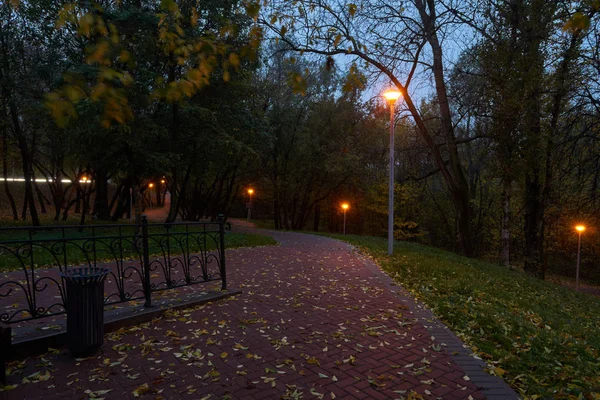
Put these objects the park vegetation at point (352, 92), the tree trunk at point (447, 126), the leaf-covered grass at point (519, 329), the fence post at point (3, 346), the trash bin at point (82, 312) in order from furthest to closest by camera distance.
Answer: the tree trunk at point (447, 126) < the park vegetation at point (352, 92) < the trash bin at point (82, 312) < the leaf-covered grass at point (519, 329) < the fence post at point (3, 346)

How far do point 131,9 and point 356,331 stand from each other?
42.2 ft

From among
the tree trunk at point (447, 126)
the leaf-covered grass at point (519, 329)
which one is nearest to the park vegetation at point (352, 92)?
the tree trunk at point (447, 126)

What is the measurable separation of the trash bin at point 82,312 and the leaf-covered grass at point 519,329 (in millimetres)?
4062

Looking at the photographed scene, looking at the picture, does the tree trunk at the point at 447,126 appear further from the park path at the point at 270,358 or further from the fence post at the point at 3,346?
the fence post at the point at 3,346

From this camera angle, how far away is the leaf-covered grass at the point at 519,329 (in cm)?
358

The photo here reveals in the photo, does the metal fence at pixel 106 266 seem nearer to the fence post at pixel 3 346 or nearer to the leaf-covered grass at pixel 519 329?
the fence post at pixel 3 346

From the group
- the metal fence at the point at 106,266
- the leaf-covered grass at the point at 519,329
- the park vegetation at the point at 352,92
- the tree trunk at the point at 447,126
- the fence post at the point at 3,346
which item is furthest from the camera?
the tree trunk at the point at 447,126

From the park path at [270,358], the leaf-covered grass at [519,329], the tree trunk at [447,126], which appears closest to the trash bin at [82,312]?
the park path at [270,358]

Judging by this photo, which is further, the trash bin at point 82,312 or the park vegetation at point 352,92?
the park vegetation at point 352,92

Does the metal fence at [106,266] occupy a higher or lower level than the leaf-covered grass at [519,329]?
higher

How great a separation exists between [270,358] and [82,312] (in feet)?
6.51

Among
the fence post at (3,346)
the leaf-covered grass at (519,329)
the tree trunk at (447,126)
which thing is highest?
the tree trunk at (447,126)

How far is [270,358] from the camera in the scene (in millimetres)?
3990

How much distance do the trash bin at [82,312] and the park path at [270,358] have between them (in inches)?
6.7
